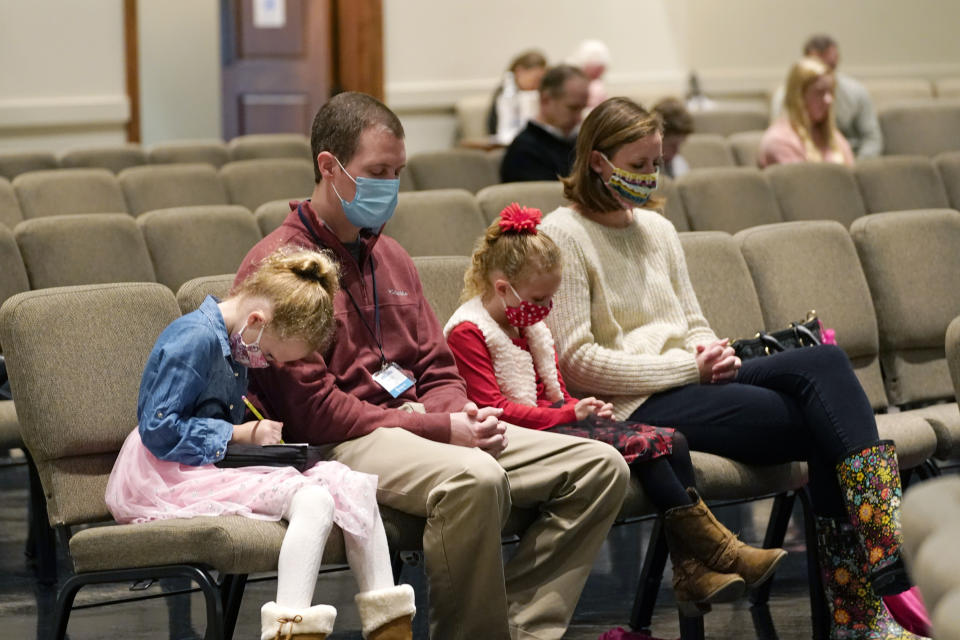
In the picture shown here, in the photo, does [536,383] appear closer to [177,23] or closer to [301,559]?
[301,559]

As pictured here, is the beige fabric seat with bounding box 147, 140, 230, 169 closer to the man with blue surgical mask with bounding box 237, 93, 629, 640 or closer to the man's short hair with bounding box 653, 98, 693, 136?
the man's short hair with bounding box 653, 98, 693, 136

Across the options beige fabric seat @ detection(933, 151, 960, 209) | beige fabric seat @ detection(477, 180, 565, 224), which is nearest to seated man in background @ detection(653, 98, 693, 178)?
beige fabric seat @ detection(933, 151, 960, 209)

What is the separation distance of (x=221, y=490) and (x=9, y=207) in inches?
110

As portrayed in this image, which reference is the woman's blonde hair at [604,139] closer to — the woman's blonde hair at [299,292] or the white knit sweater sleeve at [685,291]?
the white knit sweater sleeve at [685,291]

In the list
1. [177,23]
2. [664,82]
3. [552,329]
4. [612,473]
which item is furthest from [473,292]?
[664,82]

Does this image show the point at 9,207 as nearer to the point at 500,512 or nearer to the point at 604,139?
the point at 604,139

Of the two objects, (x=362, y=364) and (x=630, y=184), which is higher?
(x=630, y=184)

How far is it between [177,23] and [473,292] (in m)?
6.89

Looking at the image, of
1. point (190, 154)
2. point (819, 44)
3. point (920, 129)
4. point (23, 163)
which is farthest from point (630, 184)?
point (819, 44)

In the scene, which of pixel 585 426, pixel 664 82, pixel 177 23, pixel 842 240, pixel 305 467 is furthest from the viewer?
pixel 664 82

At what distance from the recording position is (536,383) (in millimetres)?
3086

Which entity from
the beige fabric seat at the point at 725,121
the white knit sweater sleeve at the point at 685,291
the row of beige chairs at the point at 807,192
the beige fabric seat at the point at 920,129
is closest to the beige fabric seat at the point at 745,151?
the beige fabric seat at the point at 920,129

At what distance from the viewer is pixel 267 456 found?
2.58 m

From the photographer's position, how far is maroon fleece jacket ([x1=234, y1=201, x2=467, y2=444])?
274 centimetres
